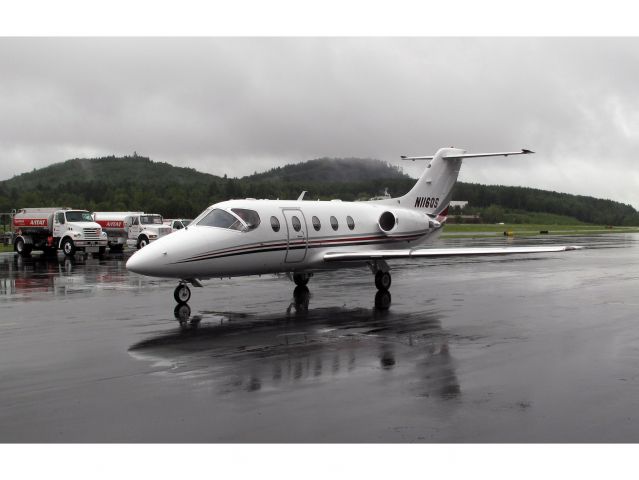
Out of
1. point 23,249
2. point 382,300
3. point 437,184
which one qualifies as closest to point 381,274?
point 382,300

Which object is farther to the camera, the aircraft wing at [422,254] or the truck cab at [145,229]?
the truck cab at [145,229]

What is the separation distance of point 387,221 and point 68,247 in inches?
938

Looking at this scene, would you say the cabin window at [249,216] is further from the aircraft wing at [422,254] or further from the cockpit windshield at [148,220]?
the cockpit windshield at [148,220]

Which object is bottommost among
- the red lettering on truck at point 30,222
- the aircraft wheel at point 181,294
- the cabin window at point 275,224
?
the aircraft wheel at point 181,294

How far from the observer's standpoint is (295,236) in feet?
57.9

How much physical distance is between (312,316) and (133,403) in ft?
24.3

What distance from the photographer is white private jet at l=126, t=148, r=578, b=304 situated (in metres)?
15.1

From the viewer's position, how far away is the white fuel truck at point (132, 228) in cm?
4550

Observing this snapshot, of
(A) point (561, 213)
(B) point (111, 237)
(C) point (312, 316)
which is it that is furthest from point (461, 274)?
(A) point (561, 213)

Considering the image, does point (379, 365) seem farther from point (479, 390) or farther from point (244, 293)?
point (244, 293)

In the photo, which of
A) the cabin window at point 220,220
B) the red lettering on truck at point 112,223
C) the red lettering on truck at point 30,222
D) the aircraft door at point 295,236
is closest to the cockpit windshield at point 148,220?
the red lettering on truck at point 112,223

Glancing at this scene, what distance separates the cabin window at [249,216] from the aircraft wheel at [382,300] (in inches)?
140

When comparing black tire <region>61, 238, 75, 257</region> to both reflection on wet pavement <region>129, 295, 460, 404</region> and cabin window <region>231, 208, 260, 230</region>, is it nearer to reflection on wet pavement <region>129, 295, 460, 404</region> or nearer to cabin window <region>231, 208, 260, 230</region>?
cabin window <region>231, 208, 260, 230</region>

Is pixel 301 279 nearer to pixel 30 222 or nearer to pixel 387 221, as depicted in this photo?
pixel 387 221
